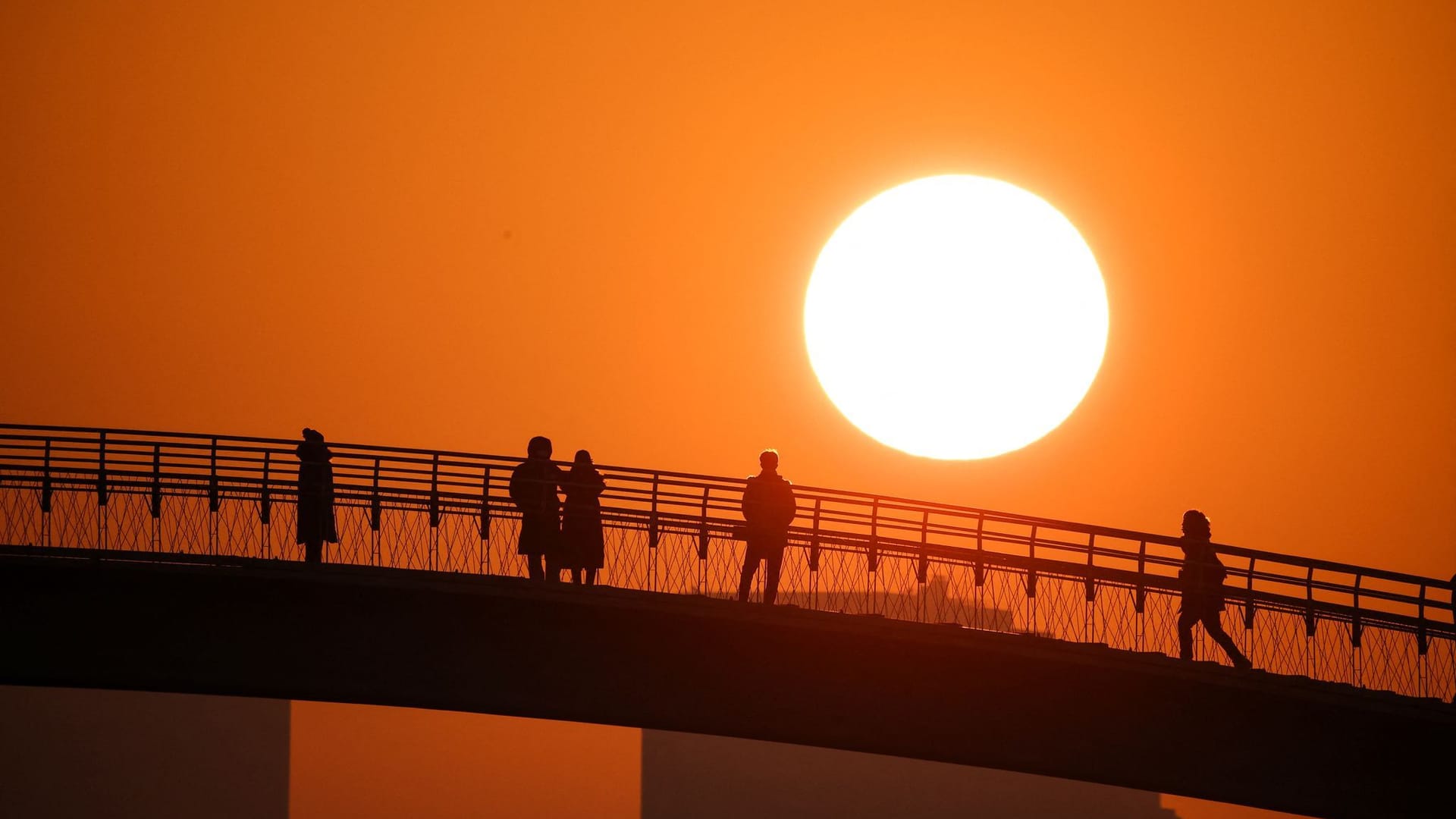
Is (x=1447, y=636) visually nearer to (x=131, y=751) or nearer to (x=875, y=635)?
(x=875, y=635)

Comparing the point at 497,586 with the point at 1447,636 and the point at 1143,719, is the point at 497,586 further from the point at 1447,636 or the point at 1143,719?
the point at 1447,636

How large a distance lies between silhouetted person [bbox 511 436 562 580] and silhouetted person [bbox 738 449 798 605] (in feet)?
8.24

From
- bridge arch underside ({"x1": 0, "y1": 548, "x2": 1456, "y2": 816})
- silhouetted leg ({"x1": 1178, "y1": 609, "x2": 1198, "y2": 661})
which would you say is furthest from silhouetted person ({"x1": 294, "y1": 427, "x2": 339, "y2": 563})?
silhouetted leg ({"x1": 1178, "y1": 609, "x2": 1198, "y2": 661})

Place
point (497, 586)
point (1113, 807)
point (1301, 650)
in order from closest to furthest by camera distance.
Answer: point (497, 586), point (1301, 650), point (1113, 807)

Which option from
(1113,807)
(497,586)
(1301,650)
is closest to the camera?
(497,586)

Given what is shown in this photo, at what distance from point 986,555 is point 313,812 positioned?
138851 millimetres

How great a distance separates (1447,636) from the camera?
1048 inches

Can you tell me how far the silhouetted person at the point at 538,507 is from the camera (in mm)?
25734

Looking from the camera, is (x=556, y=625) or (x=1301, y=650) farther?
(x=1301, y=650)

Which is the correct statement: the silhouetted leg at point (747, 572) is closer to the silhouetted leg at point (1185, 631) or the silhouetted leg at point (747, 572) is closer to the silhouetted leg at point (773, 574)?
the silhouetted leg at point (773, 574)

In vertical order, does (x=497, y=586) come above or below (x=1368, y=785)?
above

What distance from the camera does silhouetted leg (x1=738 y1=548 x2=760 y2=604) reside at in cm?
2544

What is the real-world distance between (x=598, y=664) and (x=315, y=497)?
453cm

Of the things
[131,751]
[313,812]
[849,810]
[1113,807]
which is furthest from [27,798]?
[1113,807]
